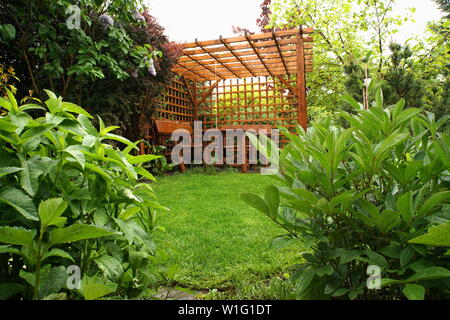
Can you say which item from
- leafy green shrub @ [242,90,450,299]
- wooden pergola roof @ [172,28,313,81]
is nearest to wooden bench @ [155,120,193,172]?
wooden pergola roof @ [172,28,313,81]

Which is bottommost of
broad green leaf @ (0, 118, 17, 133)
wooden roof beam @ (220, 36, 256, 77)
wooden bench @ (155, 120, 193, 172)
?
broad green leaf @ (0, 118, 17, 133)

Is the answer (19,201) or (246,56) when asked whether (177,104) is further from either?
(19,201)

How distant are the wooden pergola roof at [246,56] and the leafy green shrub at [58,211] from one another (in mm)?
6516

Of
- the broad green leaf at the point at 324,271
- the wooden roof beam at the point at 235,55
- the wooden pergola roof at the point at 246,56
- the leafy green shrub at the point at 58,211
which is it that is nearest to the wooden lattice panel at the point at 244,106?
the wooden pergola roof at the point at 246,56

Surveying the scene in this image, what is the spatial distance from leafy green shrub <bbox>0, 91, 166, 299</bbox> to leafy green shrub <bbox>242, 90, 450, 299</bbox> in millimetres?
316

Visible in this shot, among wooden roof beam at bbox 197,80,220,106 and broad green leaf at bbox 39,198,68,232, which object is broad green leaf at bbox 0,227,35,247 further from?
wooden roof beam at bbox 197,80,220,106

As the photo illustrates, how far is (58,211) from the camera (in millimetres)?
472

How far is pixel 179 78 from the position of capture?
29.7 feet

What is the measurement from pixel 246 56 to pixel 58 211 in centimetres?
792

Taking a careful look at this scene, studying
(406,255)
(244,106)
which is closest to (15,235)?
(406,255)

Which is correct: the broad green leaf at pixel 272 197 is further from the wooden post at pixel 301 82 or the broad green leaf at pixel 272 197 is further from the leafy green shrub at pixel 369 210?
the wooden post at pixel 301 82

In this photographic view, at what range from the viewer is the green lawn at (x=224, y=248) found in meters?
1.66

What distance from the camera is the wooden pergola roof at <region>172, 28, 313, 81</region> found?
22.7 feet
